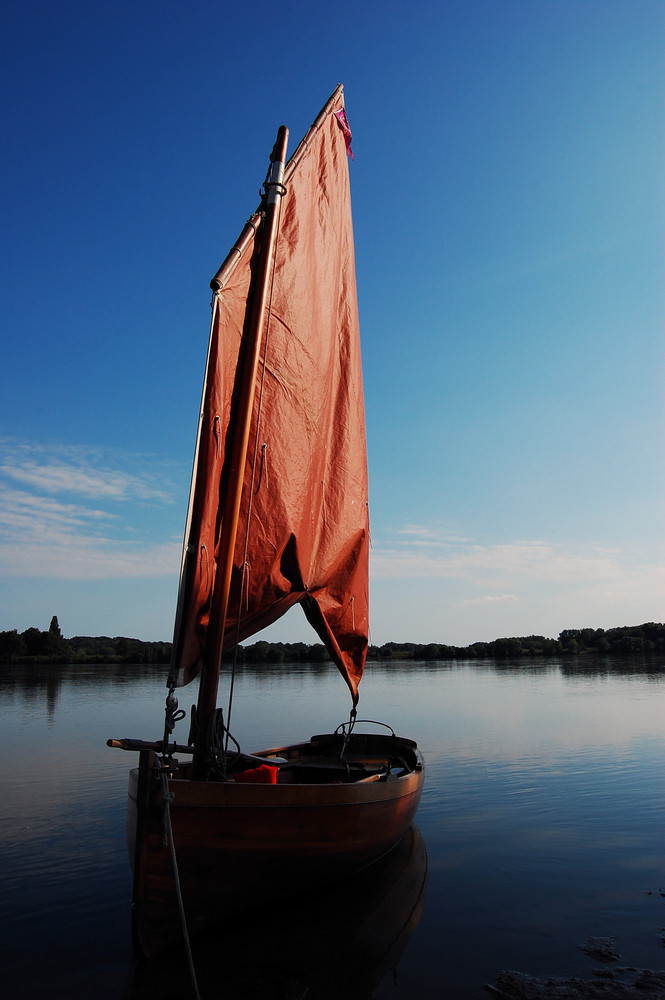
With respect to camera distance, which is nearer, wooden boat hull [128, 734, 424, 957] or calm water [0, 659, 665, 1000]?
wooden boat hull [128, 734, 424, 957]

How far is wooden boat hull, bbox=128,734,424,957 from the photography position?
193 inches

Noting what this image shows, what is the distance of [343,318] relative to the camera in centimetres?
985

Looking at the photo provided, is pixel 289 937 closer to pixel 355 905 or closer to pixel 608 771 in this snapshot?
pixel 355 905

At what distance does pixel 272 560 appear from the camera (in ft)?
23.2

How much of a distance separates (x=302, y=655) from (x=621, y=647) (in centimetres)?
4252

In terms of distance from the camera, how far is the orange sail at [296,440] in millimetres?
6266

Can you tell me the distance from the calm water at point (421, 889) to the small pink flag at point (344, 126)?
1069 cm

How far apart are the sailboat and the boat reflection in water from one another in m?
0.29

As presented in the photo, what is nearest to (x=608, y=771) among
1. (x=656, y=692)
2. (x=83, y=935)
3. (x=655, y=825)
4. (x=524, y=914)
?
(x=655, y=825)

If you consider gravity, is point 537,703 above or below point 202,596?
below

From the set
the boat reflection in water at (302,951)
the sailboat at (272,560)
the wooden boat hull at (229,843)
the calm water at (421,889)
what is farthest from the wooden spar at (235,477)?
the calm water at (421,889)

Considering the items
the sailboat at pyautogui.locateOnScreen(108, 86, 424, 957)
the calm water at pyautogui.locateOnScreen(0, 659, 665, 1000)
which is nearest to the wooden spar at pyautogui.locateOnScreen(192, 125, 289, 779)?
the sailboat at pyautogui.locateOnScreen(108, 86, 424, 957)

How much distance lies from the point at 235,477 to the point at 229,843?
3.29 m

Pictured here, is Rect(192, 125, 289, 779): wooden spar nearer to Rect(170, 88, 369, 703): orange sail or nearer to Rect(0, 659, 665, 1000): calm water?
Rect(170, 88, 369, 703): orange sail
